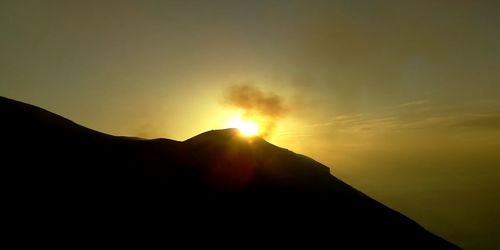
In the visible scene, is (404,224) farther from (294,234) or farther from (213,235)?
(213,235)

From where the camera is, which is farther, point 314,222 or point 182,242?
point 314,222

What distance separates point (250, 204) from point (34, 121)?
39760 mm

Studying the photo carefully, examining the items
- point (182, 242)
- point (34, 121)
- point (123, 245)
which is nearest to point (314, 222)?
point (182, 242)

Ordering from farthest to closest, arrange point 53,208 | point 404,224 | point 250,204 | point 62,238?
point 404,224
point 250,204
point 53,208
point 62,238

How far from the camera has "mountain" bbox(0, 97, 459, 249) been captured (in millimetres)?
60188

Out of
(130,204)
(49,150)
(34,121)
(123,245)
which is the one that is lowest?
(123,245)

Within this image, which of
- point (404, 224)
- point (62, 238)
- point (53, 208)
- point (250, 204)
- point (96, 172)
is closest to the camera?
point (62, 238)

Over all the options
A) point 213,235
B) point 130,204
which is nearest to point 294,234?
point 213,235

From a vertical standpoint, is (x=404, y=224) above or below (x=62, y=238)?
above

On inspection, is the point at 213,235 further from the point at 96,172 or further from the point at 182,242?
the point at 96,172

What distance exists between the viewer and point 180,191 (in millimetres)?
73375

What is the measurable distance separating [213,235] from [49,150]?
29600 mm

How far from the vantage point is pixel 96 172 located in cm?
Result: 6944

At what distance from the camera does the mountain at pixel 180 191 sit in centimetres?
6019
